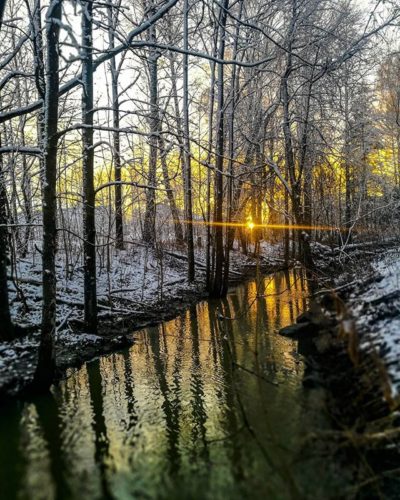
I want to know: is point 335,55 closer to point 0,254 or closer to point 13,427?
point 0,254

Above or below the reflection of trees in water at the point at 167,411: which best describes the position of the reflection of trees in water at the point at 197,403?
above

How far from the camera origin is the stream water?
4141 mm

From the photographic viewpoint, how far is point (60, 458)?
481 cm

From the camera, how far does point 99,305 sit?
36.5 ft

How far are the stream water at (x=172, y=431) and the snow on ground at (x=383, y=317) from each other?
1069 millimetres

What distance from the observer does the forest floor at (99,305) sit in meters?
7.53

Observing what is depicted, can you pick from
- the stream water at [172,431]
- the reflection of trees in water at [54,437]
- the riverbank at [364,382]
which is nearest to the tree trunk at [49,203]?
the reflection of trees in water at [54,437]

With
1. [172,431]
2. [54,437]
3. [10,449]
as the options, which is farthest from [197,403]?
[10,449]

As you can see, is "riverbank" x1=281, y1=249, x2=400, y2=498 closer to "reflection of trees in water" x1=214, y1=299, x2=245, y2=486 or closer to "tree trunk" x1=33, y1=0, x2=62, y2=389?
"reflection of trees in water" x1=214, y1=299, x2=245, y2=486

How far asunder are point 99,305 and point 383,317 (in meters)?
7.51

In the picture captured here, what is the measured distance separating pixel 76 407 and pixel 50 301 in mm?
1739

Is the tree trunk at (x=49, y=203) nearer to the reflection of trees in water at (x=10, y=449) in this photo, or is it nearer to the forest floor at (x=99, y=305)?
the reflection of trees in water at (x=10, y=449)

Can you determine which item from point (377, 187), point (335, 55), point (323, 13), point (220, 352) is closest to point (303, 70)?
point (323, 13)

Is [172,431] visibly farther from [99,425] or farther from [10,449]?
[10,449]
